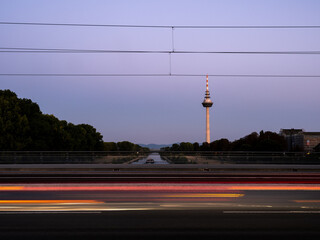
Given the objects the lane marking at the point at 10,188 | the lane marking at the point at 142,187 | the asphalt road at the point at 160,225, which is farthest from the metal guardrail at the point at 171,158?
the asphalt road at the point at 160,225

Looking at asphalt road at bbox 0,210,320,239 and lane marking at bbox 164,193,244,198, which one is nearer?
asphalt road at bbox 0,210,320,239

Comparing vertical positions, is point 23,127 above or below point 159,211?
above

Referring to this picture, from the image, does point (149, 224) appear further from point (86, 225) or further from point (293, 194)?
point (293, 194)

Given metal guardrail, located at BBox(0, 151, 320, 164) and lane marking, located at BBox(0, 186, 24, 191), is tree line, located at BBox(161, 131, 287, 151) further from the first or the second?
lane marking, located at BBox(0, 186, 24, 191)

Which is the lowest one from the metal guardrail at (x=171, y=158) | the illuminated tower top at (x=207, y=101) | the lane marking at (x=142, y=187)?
the lane marking at (x=142, y=187)

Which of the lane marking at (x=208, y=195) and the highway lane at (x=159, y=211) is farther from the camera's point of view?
the lane marking at (x=208, y=195)

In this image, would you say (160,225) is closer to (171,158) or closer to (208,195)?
(208,195)

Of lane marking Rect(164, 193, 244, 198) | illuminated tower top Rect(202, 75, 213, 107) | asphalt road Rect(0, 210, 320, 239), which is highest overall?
illuminated tower top Rect(202, 75, 213, 107)

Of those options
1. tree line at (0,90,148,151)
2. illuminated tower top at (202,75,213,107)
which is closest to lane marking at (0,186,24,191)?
tree line at (0,90,148,151)

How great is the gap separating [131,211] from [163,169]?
1771 centimetres

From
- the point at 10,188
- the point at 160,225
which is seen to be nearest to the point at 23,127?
the point at 10,188

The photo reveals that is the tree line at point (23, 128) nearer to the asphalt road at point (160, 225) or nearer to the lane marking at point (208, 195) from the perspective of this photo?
the asphalt road at point (160, 225)

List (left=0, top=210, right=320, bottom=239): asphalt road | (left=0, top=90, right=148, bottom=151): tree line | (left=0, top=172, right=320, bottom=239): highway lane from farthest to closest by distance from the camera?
1. (left=0, top=90, right=148, bottom=151): tree line
2. (left=0, top=172, right=320, bottom=239): highway lane
3. (left=0, top=210, right=320, bottom=239): asphalt road

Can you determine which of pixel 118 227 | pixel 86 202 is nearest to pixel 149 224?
pixel 118 227
